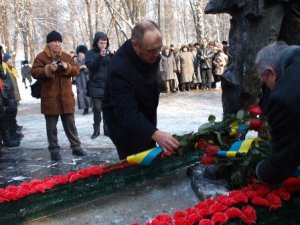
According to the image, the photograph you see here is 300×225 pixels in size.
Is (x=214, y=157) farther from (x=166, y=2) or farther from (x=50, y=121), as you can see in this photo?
(x=166, y=2)

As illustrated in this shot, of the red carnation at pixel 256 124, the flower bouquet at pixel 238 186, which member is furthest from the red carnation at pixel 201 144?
the red carnation at pixel 256 124

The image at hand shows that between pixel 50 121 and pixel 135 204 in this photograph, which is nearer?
pixel 135 204

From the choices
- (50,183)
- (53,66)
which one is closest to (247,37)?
(50,183)

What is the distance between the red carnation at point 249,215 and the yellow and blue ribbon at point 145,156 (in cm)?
90

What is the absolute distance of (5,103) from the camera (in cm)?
750

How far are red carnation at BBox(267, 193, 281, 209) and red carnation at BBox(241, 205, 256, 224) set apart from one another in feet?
0.41

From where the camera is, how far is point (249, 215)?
248 cm

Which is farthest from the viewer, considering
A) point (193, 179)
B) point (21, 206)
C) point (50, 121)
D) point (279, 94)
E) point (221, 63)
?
point (221, 63)

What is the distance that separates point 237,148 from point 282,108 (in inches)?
38.0

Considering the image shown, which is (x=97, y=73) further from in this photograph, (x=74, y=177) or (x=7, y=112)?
(x=74, y=177)

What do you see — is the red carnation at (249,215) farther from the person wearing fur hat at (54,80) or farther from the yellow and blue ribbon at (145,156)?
the person wearing fur hat at (54,80)

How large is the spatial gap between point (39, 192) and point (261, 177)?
5.21ft

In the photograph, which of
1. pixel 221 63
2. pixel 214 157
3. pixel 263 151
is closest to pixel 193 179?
pixel 214 157

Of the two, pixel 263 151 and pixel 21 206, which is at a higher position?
pixel 263 151
